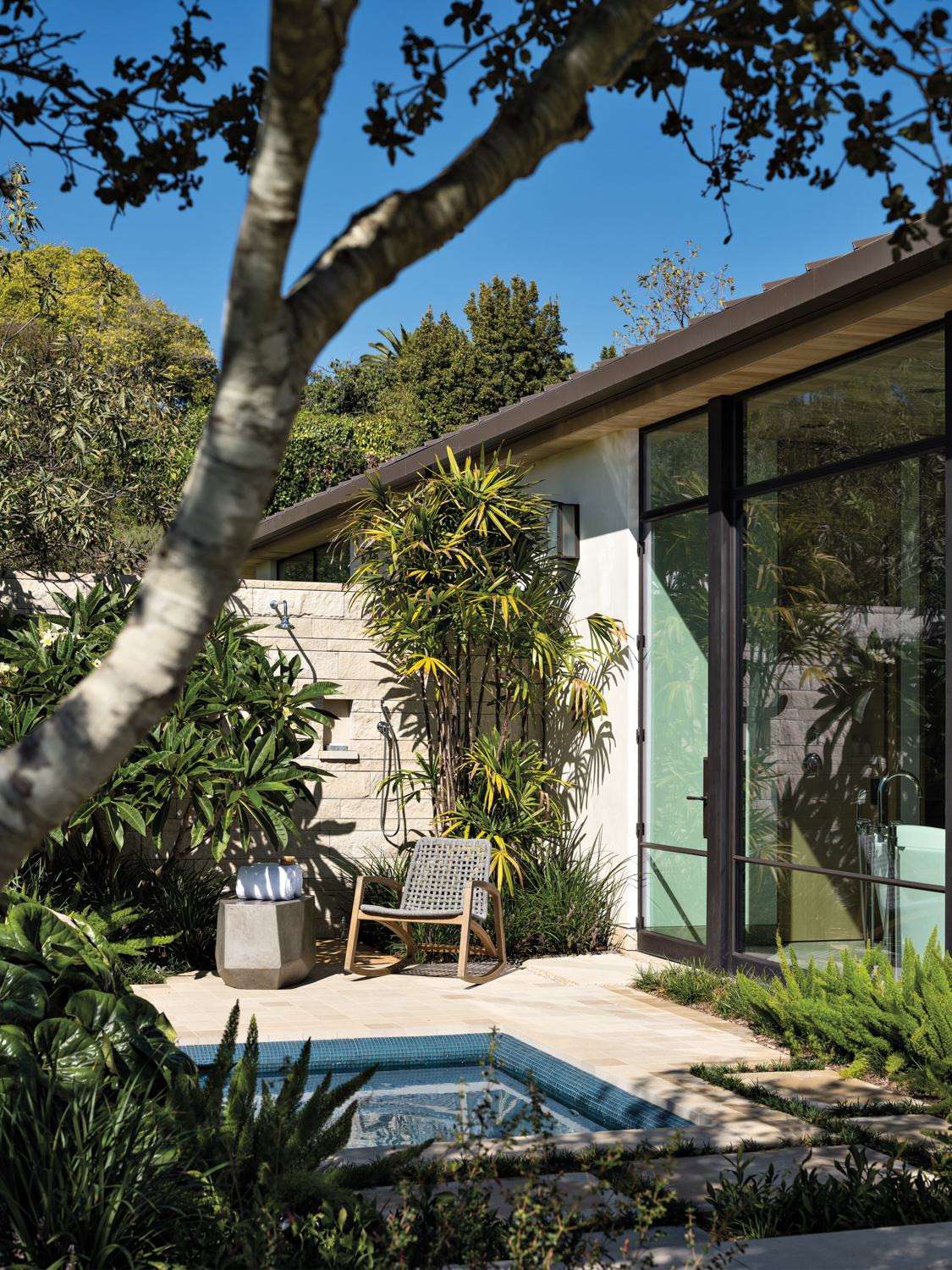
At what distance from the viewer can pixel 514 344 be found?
28875 mm

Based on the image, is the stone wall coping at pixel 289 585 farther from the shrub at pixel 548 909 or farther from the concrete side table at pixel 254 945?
the concrete side table at pixel 254 945

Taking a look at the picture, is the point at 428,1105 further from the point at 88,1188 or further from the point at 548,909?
the point at 548,909

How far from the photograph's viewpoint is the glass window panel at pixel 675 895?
736cm

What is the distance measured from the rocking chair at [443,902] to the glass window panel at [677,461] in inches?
99.0

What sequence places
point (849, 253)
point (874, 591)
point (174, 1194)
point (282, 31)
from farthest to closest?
point (874, 591), point (849, 253), point (174, 1194), point (282, 31)

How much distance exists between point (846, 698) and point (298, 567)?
9.60 meters

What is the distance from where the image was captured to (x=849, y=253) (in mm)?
5289

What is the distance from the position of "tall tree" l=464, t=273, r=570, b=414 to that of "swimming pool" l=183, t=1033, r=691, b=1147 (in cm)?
2386

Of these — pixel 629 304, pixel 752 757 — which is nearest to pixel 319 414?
pixel 629 304

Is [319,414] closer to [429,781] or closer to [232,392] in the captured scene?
[429,781]

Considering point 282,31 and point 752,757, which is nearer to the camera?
point 282,31

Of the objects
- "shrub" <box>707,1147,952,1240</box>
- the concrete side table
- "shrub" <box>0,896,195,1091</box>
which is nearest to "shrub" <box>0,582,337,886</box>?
the concrete side table

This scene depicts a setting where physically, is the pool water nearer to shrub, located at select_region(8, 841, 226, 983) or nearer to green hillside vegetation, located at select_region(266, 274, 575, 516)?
shrub, located at select_region(8, 841, 226, 983)

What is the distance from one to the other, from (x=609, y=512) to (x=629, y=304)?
14446mm
